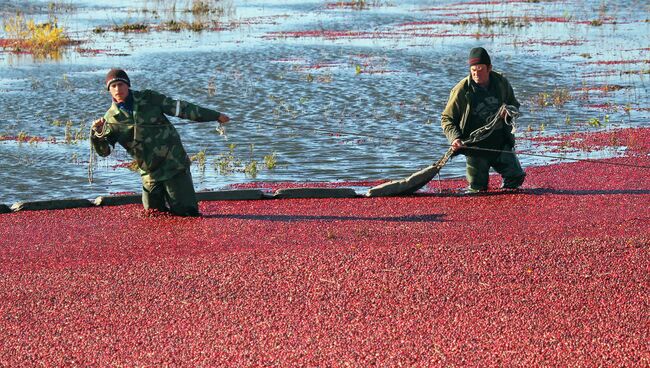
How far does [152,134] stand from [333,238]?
221 centimetres

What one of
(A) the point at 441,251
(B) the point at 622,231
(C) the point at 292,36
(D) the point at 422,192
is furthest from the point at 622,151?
(C) the point at 292,36

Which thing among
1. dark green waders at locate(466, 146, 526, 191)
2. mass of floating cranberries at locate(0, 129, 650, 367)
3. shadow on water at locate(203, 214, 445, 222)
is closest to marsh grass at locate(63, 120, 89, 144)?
mass of floating cranberries at locate(0, 129, 650, 367)

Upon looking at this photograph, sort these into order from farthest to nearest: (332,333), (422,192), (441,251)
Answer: (422,192) → (441,251) → (332,333)

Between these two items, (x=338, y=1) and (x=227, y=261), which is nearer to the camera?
(x=227, y=261)

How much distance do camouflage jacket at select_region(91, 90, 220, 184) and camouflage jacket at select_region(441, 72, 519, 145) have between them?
8.69 ft

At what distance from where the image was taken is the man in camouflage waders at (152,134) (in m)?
11.0

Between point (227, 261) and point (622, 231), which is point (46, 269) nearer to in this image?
point (227, 261)

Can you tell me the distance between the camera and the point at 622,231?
10.0 metres

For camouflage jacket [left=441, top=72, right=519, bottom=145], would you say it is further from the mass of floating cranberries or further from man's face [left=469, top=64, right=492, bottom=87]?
the mass of floating cranberries

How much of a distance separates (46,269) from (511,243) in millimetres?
3828

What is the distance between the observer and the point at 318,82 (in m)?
23.3

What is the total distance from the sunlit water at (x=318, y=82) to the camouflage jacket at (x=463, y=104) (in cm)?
151

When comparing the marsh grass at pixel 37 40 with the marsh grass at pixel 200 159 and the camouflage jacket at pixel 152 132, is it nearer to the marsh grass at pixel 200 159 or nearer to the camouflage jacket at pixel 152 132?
A: the marsh grass at pixel 200 159

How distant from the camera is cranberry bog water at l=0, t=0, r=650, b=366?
7.27m
